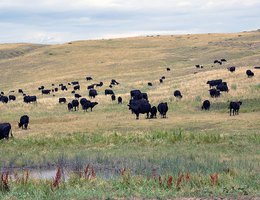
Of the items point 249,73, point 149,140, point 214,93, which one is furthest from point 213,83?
point 149,140

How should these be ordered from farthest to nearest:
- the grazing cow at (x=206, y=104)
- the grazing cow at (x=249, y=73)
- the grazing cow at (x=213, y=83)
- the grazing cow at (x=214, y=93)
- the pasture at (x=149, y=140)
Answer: the grazing cow at (x=249, y=73) → the grazing cow at (x=213, y=83) → the grazing cow at (x=214, y=93) → the grazing cow at (x=206, y=104) → the pasture at (x=149, y=140)

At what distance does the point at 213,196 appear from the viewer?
1235 centimetres

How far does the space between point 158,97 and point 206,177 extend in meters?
28.9

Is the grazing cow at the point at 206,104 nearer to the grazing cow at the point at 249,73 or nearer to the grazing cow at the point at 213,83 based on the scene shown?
the grazing cow at the point at 213,83

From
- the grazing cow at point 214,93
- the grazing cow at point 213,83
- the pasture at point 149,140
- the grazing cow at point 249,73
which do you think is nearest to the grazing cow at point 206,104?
the pasture at point 149,140

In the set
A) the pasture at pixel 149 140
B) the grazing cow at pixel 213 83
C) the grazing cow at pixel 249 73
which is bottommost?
the pasture at pixel 149 140

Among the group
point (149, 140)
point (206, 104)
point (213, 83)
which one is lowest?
point (149, 140)

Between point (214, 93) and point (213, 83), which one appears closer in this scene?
point (214, 93)

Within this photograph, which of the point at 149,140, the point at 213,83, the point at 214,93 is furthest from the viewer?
the point at 213,83

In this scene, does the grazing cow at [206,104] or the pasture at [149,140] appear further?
the grazing cow at [206,104]

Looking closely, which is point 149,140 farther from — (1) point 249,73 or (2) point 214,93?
(1) point 249,73

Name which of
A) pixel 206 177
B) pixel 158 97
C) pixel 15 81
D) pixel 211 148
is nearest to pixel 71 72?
pixel 15 81

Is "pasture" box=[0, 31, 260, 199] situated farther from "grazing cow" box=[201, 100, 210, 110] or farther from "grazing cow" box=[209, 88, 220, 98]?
"grazing cow" box=[201, 100, 210, 110]

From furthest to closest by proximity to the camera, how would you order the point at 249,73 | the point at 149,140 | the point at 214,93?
the point at 249,73, the point at 214,93, the point at 149,140
